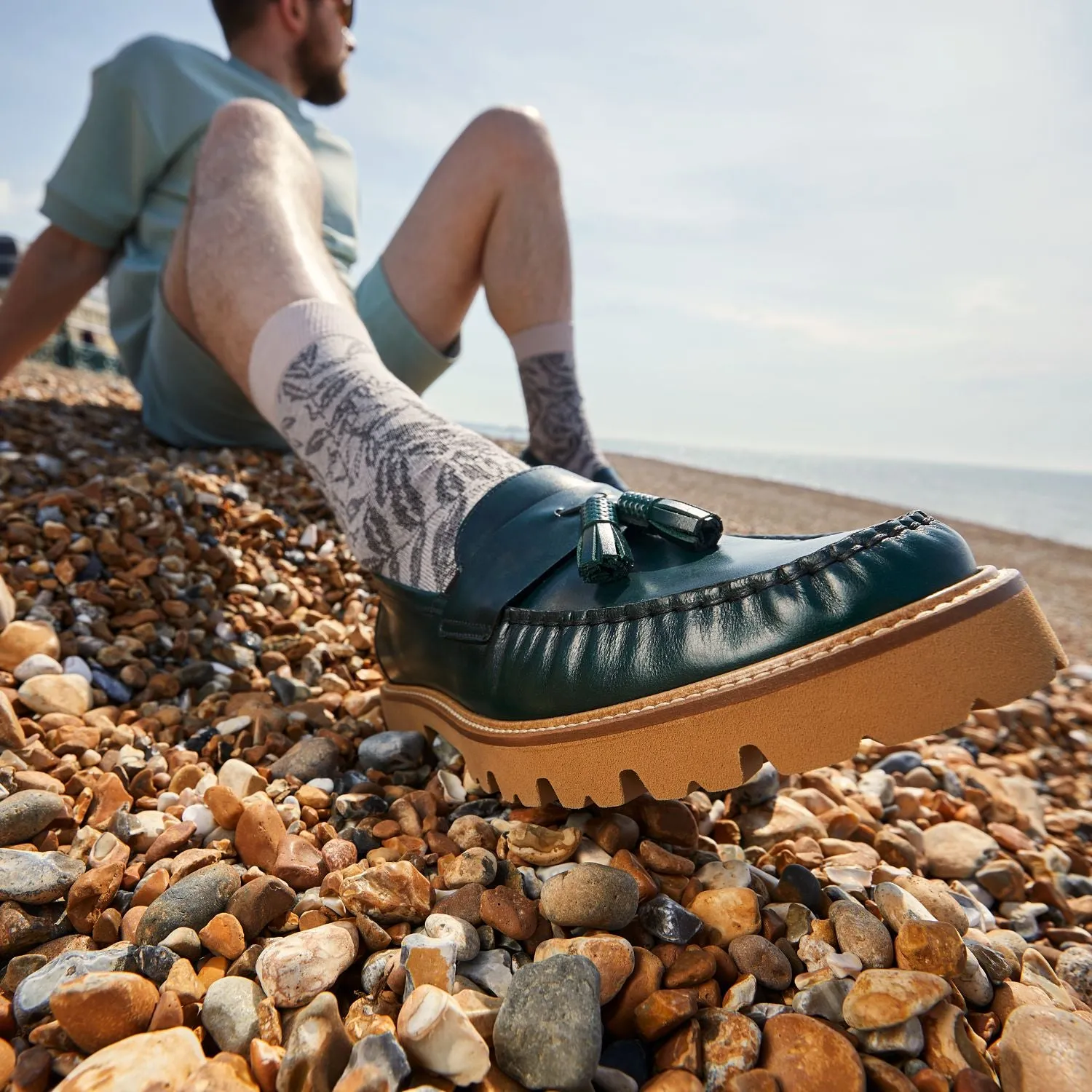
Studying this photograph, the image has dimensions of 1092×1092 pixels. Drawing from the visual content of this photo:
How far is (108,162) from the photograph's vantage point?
2.11 metres

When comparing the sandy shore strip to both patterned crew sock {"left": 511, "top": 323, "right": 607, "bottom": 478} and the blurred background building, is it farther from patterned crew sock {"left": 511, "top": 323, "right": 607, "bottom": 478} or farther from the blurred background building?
the blurred background building

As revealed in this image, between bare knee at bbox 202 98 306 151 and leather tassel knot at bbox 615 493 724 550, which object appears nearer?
leather tassel knot at bbox 615 493 724 550

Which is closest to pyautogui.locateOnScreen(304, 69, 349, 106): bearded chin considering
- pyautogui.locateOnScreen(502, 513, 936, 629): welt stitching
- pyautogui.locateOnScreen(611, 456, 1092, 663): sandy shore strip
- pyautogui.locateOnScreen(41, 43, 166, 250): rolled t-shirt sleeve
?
pyautogui.locateOnScreen(41, 43, 166, 250): rolled t-shirt sleeve

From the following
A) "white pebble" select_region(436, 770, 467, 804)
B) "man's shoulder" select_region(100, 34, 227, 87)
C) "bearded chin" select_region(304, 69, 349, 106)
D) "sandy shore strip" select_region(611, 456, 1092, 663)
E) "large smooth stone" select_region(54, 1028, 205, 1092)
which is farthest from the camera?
"sandy shore strip" select_region(611, 456, 1092, 663)

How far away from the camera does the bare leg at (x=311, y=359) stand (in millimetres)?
1060

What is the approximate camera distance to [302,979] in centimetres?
59

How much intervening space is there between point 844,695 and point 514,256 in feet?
5.28

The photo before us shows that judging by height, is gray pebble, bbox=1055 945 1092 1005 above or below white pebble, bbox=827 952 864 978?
below

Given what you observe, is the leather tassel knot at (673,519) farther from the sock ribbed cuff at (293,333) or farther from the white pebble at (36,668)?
the white pebble at (36,668)

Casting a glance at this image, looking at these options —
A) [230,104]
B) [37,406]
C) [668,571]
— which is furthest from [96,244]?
[668,571]

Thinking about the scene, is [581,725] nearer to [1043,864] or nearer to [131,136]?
[1043,864]

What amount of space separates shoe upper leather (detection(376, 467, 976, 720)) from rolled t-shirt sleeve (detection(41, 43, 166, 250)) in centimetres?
186

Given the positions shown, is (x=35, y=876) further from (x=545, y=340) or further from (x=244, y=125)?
(x=545, y=340)

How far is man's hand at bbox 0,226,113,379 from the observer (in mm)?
1993
